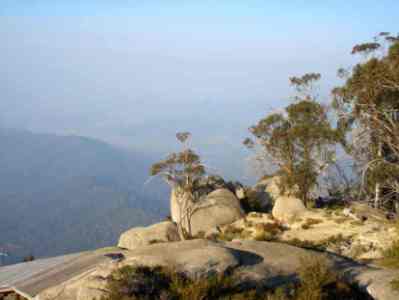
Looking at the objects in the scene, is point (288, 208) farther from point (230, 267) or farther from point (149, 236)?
point (230, 267)

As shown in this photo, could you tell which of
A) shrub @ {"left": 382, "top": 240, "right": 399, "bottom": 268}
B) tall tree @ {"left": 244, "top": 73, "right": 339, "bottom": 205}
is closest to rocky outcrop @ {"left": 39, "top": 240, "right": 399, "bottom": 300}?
shrub @ {"left": 382, "top": 240, "right": 399, "bottom": 268}

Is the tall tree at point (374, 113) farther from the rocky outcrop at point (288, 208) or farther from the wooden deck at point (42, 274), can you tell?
the wooden deck at point (42, 274)

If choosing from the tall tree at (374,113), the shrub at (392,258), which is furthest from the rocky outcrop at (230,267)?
the tall tree at (374,113)

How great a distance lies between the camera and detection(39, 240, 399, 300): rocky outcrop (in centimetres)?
1234

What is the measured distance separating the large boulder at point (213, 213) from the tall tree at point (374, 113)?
9.58m

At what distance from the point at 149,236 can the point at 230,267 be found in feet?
61.6

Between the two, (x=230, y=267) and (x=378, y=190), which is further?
(x=378, y=190)

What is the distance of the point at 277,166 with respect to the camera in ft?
130

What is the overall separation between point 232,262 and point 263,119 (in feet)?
90.6

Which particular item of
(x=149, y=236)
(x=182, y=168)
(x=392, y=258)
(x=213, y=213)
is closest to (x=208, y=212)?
(x=213, y=213)

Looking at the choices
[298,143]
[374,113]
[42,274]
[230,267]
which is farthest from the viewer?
[298,143]

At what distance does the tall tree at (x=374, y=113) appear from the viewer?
26761mm

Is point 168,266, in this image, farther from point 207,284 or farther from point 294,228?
point 294,228

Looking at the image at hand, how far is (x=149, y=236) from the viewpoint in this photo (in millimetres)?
31109
